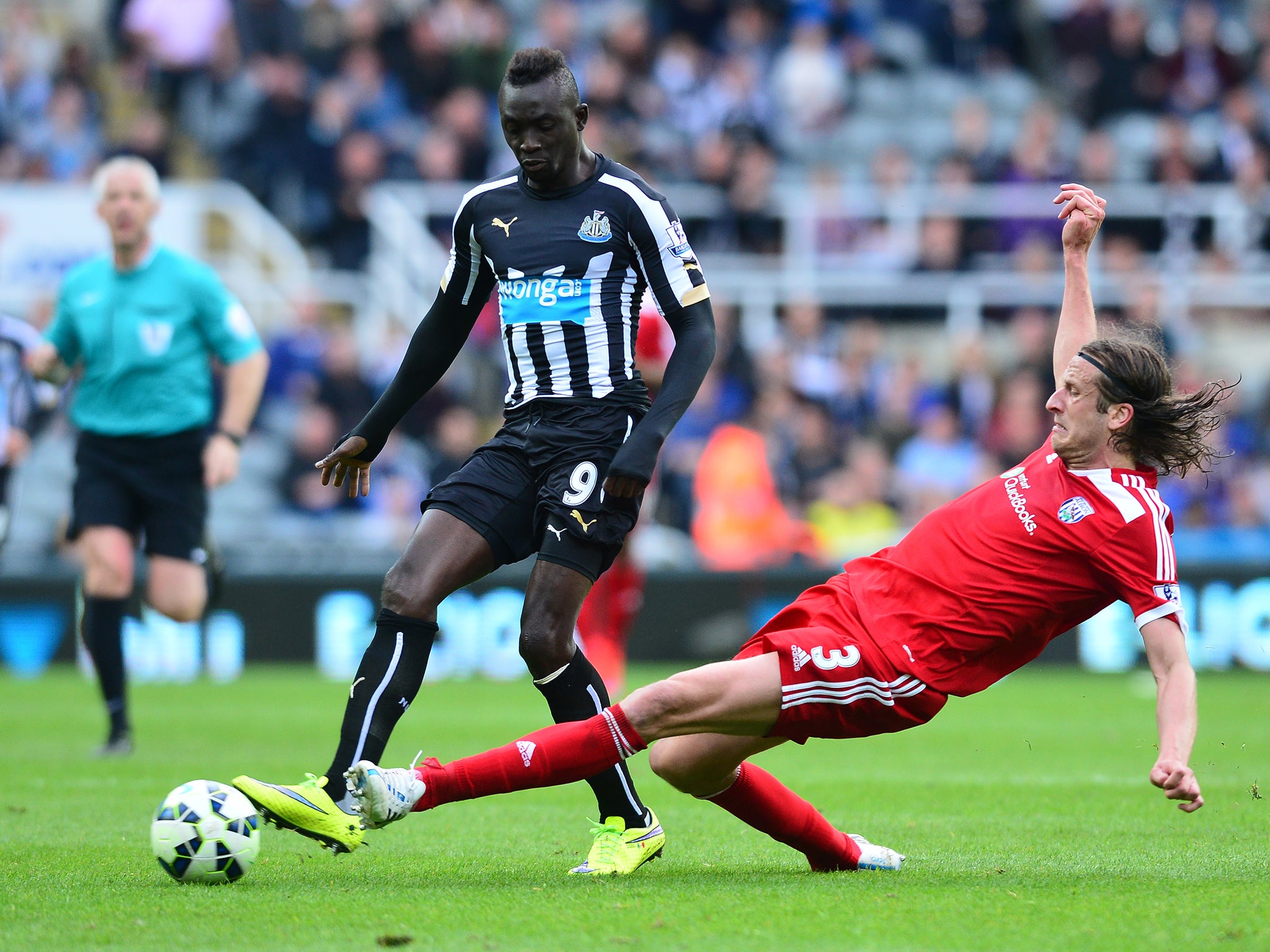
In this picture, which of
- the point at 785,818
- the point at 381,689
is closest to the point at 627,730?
the point at 785,818

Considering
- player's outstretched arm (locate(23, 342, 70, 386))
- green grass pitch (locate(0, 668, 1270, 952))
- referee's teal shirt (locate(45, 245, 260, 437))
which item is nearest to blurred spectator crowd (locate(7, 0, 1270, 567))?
green grass pitch (locate(0, 668, 1270, 952))

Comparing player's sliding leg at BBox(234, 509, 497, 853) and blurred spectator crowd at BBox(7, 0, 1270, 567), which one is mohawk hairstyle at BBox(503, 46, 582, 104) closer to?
player's sliding leg at BBox(234, 509, 497, 853)

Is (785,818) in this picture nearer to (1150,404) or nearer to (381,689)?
(381,689)

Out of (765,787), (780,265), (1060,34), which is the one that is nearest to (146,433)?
(765,787)

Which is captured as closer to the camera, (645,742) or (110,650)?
(645,742)

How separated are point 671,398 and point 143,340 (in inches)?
153

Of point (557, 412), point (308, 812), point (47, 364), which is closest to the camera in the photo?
point (308, 812)

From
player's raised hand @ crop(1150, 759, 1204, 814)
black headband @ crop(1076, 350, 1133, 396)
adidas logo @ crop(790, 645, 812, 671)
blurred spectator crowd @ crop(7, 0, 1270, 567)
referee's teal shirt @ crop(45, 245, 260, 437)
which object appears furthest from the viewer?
blurred spectator crowd @ crop(7, 0, 1270, 567)

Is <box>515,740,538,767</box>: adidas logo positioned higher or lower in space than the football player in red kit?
lower

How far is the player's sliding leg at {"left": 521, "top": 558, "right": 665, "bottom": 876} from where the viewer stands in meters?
4.81

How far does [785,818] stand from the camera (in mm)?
4723

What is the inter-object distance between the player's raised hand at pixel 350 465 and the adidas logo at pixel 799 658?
1515mm

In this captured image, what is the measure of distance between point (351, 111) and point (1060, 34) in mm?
7710

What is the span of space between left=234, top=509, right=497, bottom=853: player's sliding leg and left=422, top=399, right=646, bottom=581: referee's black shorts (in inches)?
2.5
